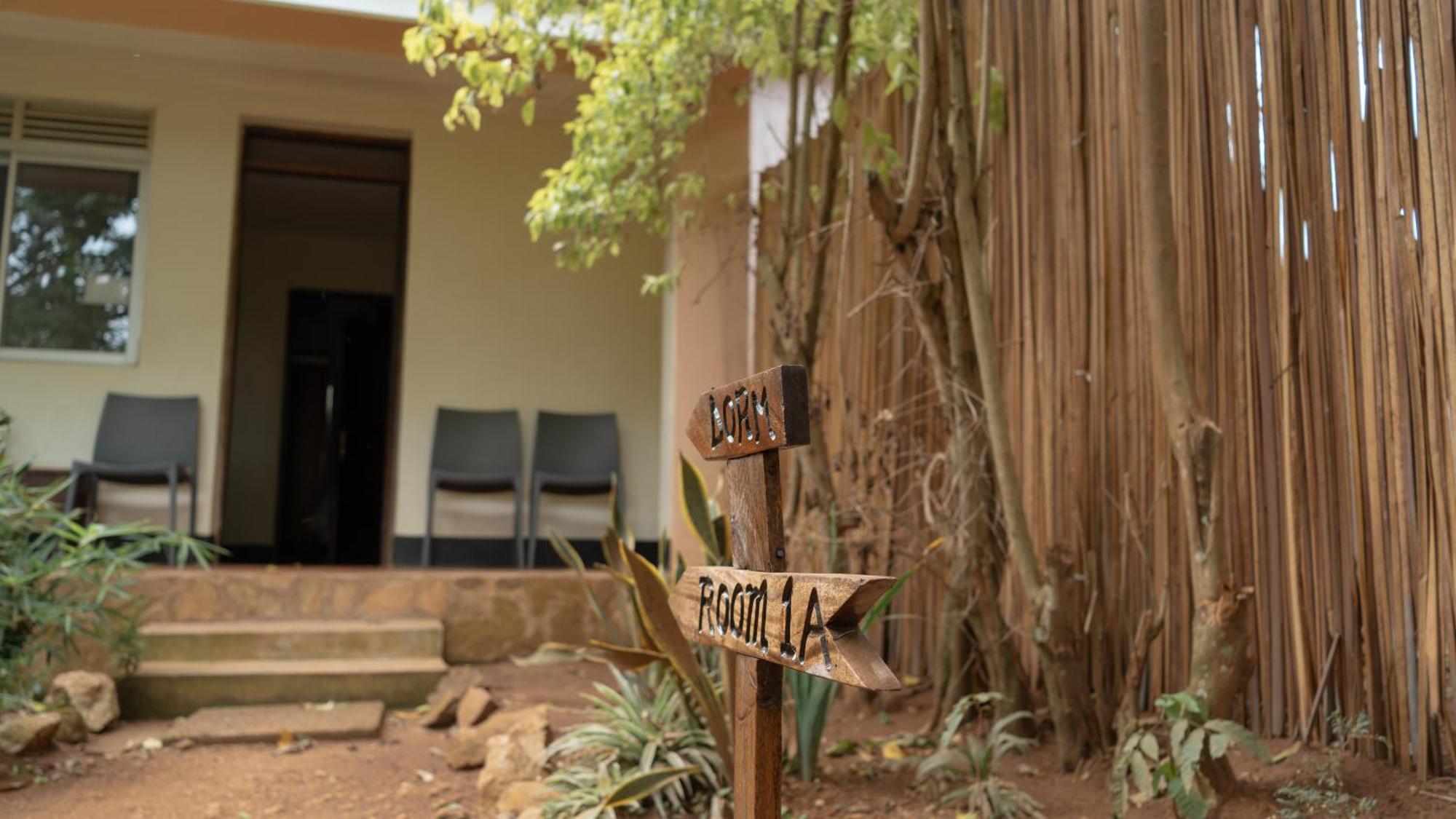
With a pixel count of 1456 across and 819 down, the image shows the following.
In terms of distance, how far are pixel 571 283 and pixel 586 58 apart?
225 centimetres

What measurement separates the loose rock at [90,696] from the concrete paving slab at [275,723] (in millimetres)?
203

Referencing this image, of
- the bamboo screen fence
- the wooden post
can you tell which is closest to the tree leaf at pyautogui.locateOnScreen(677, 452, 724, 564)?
the bamboo screen fence

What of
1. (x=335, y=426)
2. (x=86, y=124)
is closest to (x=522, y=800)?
(x=86, y=124)

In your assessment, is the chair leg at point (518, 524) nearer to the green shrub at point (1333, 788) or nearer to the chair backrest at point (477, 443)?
the chair backrest at point (477, 443)

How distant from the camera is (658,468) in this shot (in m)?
5.62

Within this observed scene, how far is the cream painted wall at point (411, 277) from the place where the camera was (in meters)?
5.09

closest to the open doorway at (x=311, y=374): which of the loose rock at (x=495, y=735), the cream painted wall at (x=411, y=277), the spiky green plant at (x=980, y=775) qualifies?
the cream painted wall at (x=411, y=277)

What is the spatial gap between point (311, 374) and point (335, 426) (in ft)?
1.78

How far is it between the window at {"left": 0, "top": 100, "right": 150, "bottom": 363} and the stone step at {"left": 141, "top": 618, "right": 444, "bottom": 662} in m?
1.95

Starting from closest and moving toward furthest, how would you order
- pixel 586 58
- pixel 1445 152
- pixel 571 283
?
pixel 1445 152 → pixel 586 58 → pixel 571 283

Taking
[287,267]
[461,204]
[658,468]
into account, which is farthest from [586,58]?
[287,267]

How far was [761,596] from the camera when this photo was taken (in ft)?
4.54

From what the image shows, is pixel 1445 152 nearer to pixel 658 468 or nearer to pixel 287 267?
pixel 658 468

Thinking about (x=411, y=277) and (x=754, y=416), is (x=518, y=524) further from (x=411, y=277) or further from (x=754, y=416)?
(x=754, y=416)
